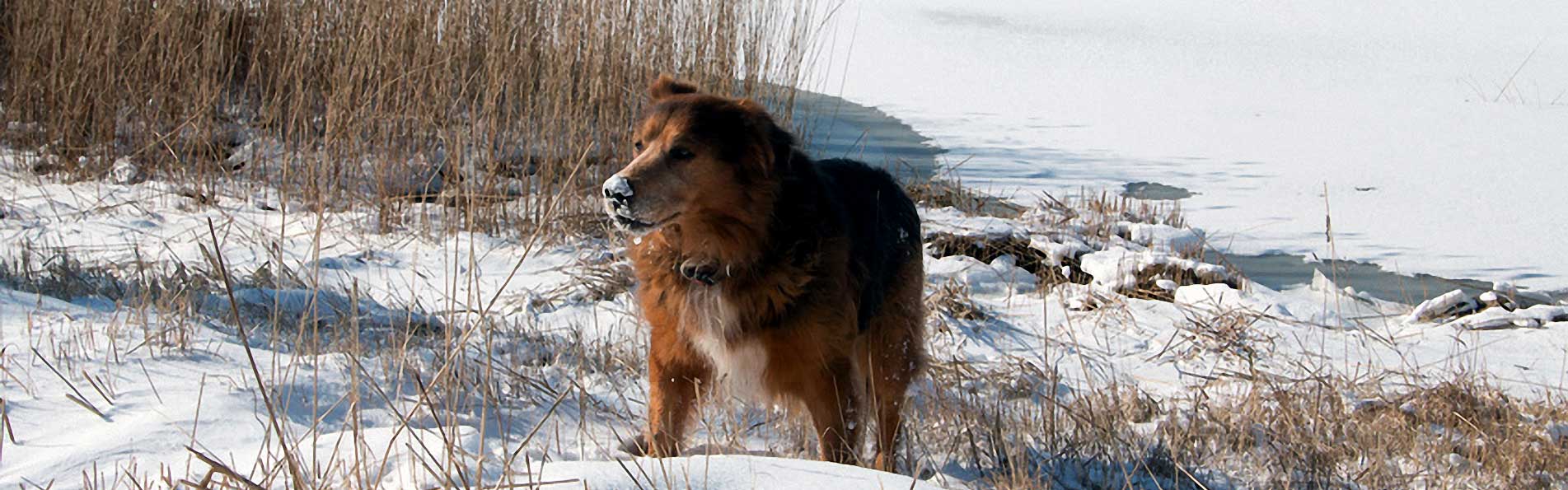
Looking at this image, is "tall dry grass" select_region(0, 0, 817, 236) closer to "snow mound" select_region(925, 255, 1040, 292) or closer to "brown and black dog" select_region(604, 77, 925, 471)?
"snow mound" select_region(925, 255, 1040, 292)

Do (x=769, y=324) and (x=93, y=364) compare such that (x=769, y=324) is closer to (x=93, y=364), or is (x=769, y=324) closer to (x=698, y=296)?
(x=698, y=296)

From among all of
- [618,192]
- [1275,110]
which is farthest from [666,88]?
[1275,110]

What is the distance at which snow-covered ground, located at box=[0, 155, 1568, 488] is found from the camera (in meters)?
2.59

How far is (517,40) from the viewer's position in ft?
23.9

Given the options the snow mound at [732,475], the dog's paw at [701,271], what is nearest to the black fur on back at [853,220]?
the dog's paw at [701,271]

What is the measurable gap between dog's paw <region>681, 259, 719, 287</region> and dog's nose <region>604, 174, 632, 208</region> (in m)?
0.37

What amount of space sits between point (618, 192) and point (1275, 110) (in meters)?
9.80

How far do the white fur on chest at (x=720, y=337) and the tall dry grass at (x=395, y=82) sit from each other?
10.4ft

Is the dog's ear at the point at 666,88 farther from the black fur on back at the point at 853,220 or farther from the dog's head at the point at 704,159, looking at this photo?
the black fur on back at the point at 853,220

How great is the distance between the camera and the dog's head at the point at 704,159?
10.8 feet

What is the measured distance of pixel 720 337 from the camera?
336 centimetres

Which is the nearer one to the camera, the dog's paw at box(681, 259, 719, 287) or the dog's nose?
the dog's nose

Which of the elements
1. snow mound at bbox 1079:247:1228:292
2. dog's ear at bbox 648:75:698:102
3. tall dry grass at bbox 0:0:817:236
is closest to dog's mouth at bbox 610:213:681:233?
dog's ear at bbox 648:75:698:102

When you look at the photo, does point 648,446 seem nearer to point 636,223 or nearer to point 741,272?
point 741,272
